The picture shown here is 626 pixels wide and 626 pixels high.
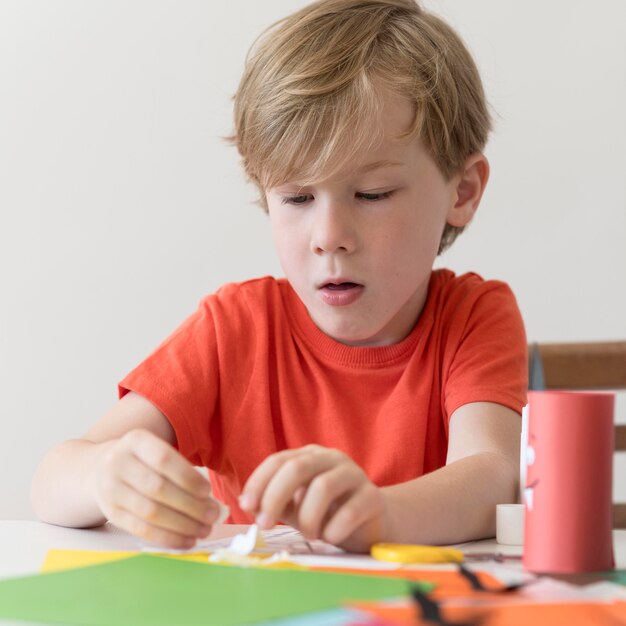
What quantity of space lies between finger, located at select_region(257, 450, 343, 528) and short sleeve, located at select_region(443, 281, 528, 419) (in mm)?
394

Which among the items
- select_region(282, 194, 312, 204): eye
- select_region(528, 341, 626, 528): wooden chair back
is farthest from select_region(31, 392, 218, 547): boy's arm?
select_region(528, 341, 626, 528): wooden chair back

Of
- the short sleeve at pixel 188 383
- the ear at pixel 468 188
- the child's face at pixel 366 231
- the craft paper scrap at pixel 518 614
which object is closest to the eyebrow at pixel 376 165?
the child's face at pixel 366 231

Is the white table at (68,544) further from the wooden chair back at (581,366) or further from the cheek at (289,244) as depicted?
the wooden chair back at (581,366)

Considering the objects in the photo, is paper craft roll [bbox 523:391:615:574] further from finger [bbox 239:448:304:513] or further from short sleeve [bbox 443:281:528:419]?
short sleeve [bbox 443:281:528:419]

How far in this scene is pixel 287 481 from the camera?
2.21 feet

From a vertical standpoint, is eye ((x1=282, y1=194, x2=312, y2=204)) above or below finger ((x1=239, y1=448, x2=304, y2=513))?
above

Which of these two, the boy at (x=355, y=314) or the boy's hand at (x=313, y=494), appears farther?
the boy at (x=355, y=314)

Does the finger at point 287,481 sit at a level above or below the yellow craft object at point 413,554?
above

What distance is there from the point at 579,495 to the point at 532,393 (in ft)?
0.23

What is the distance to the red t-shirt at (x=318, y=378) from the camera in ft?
3.65

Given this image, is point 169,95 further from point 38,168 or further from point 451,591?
point 451,591

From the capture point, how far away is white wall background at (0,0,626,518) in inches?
74.5

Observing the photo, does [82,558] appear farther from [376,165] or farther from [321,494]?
[376,165]

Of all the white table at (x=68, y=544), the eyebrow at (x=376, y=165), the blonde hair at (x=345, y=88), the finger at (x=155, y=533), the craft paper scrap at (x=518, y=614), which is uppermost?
the blonde hair at (x=345, y=88)
